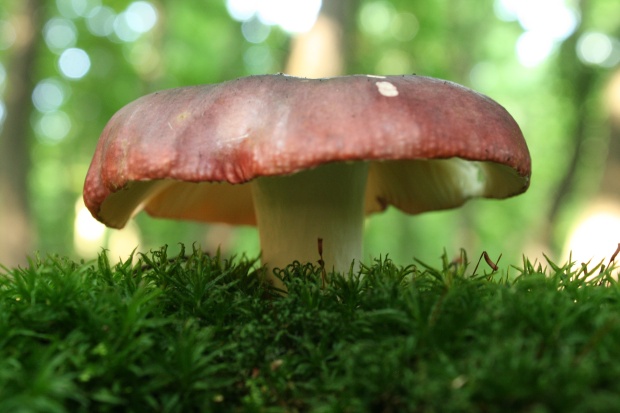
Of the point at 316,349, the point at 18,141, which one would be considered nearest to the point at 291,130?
the point at 316,349

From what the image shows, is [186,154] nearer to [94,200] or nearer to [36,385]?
[94,200]

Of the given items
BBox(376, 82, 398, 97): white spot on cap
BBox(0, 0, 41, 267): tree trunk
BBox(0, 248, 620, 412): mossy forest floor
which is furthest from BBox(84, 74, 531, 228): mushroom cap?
BBox(0, 0, 41, 267): tree trunk

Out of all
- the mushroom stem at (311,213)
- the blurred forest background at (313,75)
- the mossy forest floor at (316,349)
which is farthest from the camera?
the blurred forest background at (313,75)

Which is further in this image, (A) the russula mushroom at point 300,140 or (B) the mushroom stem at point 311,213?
(B) the mushroom stem at point 311,213

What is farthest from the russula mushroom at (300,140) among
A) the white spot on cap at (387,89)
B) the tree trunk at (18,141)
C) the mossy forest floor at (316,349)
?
the tree trunk at (18,141)

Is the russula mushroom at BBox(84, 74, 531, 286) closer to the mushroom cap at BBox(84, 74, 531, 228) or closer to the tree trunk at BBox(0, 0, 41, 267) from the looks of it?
the mushroom cap at BBox(84, 74, 531, 228)

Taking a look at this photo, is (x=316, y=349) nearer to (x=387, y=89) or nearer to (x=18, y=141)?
(x=387, y=89)

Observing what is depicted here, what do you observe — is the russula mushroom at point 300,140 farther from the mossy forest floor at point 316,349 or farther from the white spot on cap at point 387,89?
the mossy forest floor at point 316,349

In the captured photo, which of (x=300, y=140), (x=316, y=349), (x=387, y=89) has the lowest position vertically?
(x=316, y=349)
